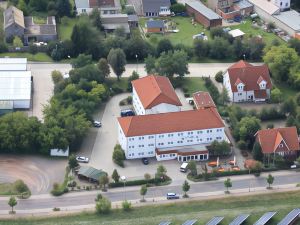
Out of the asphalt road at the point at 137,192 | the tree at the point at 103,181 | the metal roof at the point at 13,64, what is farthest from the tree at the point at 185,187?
the metal roof at the point at 13,64

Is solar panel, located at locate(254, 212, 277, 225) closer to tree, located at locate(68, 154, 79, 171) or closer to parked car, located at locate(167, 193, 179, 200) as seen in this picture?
parked car, located at locate(167, 193, 179, 200)

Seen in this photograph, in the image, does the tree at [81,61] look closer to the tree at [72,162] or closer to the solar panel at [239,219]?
the tree at [72,162]

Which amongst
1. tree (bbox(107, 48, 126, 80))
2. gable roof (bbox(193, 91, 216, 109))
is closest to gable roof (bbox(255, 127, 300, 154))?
gable roof (bbox(193, 91, 216, 109))

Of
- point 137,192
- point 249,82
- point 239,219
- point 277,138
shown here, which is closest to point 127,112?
point 249,82

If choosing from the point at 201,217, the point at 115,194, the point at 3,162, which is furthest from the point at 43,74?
the point at 201,217

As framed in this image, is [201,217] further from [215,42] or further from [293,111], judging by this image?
[215,42]
